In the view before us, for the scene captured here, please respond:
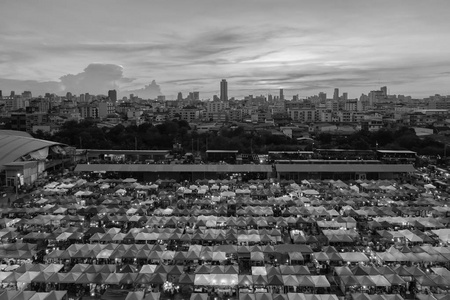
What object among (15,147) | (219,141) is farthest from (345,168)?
(15,147)

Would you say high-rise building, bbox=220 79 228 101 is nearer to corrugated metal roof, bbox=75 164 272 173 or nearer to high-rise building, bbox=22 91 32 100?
high-rise building, bbox=22 91 32 100

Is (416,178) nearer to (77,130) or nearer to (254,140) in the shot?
(254,140)

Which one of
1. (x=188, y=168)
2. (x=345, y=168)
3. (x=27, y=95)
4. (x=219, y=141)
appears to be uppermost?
(x=27, y=95)

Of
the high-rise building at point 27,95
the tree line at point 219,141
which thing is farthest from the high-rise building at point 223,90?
the tree line at point 219,141

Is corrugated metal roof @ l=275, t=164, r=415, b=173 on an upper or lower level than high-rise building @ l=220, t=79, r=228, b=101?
lower

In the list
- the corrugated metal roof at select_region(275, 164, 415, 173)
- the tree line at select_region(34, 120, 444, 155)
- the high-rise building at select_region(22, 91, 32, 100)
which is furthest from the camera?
the high-rise building at select_region(22, 91, 32, 100)

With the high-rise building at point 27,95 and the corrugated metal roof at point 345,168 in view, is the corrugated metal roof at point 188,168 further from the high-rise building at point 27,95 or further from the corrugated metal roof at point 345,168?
the high-rise building at point 27,95

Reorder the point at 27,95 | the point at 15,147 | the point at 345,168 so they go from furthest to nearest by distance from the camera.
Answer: the point at 27,95 → the point at 15,147 → the point at 345,168

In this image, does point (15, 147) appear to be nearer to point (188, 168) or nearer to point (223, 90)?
point (188, 168)

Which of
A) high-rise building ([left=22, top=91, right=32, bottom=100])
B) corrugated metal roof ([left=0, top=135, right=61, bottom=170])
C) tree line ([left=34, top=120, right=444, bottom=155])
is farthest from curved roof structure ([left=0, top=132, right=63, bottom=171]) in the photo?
high-rise building ([left=22, top=91, right=32, bottom=100])
